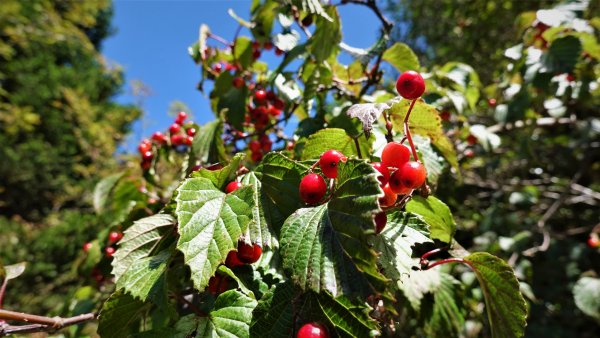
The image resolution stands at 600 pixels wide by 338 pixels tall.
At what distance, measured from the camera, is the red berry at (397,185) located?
0.86m

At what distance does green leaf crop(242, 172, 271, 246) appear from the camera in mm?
941

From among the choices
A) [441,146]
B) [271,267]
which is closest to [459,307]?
[441,146]

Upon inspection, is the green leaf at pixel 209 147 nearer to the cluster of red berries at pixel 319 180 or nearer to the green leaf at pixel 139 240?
the green leaf at pixel 139 240

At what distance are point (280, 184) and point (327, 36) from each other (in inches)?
39.1

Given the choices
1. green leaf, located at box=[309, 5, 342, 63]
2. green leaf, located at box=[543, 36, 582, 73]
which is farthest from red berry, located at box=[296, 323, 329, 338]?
green leaf, located at box=[543, 36, 582, 73]

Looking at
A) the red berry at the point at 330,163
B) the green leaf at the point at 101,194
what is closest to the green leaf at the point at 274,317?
the red berry at the point at 330,163

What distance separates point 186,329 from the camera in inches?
37.7

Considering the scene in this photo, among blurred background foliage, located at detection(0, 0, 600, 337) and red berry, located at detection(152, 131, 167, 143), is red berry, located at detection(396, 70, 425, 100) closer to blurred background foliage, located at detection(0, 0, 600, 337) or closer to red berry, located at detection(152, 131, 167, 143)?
blurred background foliage, located at detection(0, 0, 600, 337)

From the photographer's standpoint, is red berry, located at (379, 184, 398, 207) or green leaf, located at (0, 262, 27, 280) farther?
green leaf, located at (0, 262, 27, 280)

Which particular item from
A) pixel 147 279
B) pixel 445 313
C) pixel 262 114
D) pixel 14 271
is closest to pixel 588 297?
pixel 445 313

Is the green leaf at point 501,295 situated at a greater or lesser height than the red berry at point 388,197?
lesser

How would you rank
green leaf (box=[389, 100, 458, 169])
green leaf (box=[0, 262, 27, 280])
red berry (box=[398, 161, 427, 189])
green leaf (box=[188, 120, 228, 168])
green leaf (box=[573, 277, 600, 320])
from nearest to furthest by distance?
1. red berry (box=[398, 161, 427, 189])
2. green leaf (box=[389, 100, 458, 169])
3. green leaf (box=[0, 262, 27, 280])
4. green leaf (box=[188, 120, 228, 168])
5. green leaf (box=[573, 277, 600, 320])

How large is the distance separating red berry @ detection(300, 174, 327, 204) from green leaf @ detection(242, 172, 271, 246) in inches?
5.7

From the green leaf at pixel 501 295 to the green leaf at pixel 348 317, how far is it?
45 cm
